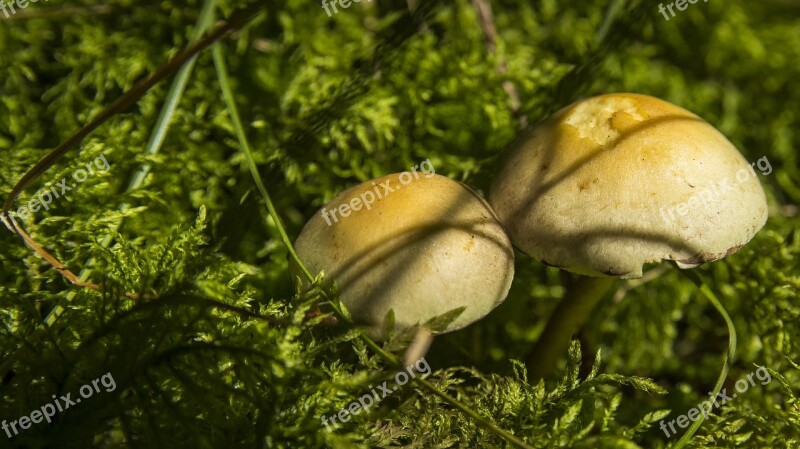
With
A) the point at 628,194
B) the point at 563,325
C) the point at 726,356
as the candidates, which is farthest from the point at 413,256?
the point at 726,356

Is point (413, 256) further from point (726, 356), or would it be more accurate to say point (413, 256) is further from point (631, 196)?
point (726, 356)

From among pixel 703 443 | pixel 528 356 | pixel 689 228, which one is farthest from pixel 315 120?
pixel 703 443

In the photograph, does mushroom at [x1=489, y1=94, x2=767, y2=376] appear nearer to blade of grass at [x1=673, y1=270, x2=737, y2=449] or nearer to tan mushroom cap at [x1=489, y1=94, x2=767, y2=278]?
tan mushroom cap at [x1=489, y1=94, x2=767, y2=278]

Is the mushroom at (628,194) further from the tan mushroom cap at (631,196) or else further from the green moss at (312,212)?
the green moss at (312,212)

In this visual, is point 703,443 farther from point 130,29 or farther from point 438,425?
point 130,29

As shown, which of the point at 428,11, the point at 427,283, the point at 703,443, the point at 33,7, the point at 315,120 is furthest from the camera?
the point at 428,11

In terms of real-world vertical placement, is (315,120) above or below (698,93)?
above

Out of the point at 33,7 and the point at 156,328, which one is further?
the point at 33,7

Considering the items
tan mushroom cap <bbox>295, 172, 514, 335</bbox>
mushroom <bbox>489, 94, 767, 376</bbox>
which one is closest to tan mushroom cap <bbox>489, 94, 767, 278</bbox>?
mushroom <bbox>489, 94, 767, 376</bbox>
